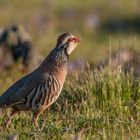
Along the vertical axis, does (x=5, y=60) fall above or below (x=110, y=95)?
above

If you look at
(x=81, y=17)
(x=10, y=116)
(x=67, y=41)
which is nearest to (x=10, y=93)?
(x=10, y=116)

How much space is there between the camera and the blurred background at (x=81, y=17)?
28844 mm

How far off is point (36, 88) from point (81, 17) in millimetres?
23996

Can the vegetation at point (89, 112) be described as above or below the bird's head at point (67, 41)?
below

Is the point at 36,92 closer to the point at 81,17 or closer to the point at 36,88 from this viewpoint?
the point at 36,88

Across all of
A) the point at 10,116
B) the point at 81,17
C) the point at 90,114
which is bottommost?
the point at 10,116

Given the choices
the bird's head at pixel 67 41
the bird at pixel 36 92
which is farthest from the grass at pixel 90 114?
the bird's head at pixel 67 41

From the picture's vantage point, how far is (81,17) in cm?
3241

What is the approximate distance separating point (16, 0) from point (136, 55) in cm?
1912

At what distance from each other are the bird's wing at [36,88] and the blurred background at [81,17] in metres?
17.6

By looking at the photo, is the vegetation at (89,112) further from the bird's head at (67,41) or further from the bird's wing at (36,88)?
the bird's head at (67,41)

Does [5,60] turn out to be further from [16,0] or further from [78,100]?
[16,0]

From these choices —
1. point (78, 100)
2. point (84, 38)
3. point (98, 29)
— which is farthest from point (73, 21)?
point (78, 100)

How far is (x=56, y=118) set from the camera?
8.66 metres
